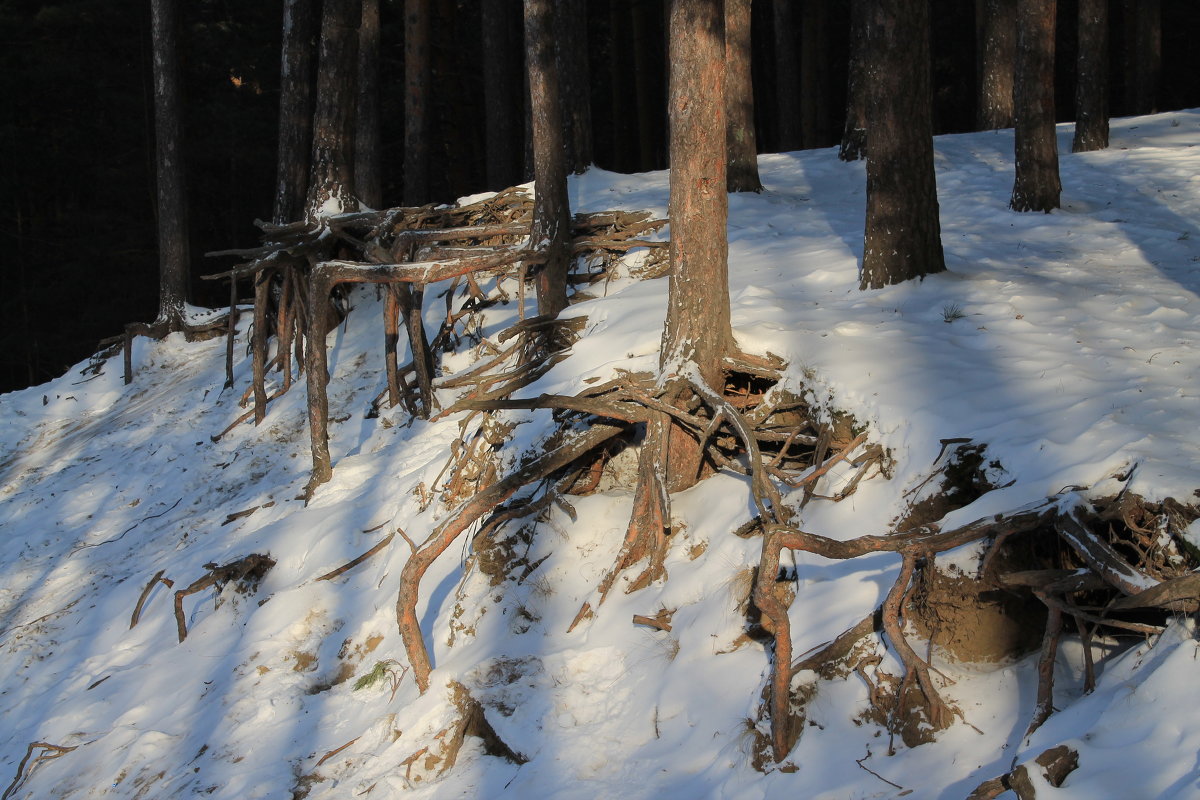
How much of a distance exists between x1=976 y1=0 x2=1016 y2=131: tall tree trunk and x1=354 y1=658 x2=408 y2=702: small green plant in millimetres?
13590

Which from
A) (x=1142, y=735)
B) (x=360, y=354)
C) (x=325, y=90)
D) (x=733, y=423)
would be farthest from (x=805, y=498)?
(x=325, y=90)

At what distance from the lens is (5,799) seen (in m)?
6.98

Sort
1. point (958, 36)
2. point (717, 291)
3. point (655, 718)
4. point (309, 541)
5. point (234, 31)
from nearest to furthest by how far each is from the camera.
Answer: point (655, 718), point (717, 291), point (309, 541), point (234, 31), point (958, 36)

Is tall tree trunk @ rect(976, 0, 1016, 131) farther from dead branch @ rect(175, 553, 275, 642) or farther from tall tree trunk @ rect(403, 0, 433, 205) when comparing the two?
dead branch @ rect(175, 553, 275, 642)

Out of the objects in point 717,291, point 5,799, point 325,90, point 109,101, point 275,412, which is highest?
point 109,101

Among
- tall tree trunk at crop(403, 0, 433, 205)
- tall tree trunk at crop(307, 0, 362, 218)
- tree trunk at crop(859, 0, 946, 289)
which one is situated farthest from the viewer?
tall tree trunk at crop(403, 0, 433, 205)

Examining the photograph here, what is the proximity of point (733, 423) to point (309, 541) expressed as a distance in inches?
164

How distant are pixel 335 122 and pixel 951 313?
7.96 meters

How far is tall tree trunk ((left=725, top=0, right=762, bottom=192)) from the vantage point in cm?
1230

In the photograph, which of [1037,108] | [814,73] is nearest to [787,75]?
[814,73]

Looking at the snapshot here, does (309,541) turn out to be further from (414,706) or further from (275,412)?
(275,412)

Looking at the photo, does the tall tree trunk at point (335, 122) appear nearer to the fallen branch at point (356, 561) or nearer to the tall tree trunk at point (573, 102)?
the tall tree trunk at point (573, 102)

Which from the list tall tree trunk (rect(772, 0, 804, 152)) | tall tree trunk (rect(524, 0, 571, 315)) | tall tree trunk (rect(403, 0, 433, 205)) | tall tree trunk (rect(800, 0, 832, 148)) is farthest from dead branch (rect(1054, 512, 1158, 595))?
tall tree trunk (rect(800, 0, 832, 148))

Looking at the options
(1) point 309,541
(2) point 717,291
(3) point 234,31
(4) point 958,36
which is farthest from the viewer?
(4) point 958,36
